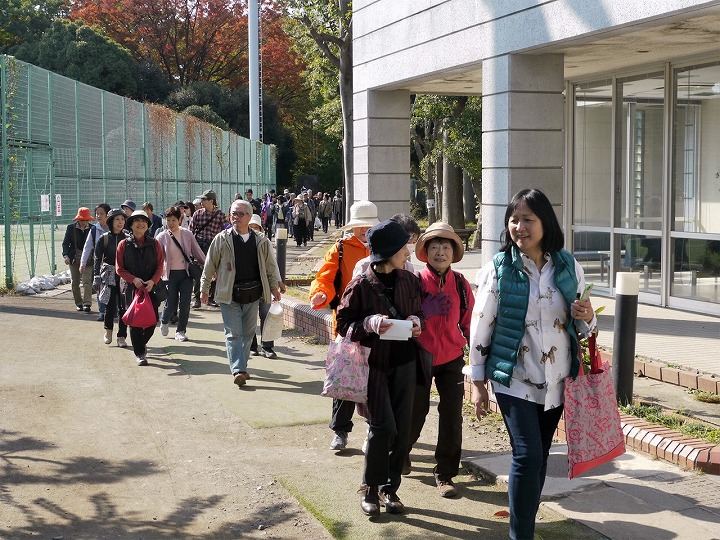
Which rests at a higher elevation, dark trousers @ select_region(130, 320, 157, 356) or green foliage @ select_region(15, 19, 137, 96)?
green foliage @ select_region(15, 19, 137, 96)

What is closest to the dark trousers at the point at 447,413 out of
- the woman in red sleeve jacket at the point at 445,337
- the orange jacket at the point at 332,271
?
the woman in red sleeve jacket at the point at 445,337

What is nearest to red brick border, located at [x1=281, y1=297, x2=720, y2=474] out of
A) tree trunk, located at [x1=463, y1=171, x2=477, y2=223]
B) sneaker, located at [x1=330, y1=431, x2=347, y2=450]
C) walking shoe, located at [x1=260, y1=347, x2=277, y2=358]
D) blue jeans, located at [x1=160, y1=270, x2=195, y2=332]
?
sneaker, located at [x1=330, y1=431, x2=347, y2=450]

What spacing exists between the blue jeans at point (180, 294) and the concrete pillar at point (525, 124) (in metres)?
3.87

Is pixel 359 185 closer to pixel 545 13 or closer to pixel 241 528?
pixel 545 13

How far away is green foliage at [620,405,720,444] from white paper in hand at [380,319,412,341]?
93.2 inches

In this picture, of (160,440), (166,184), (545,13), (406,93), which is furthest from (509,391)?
(166,184)

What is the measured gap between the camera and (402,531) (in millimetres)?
5605

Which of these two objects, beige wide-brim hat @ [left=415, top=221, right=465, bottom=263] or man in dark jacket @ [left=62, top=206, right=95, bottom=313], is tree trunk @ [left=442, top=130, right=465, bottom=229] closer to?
man in dark jacket @ [left=62, top=206, right=95, bottom=313]

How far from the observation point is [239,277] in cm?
977

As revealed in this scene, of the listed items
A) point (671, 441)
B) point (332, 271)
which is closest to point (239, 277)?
point (332, 271)

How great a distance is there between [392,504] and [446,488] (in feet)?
1.66

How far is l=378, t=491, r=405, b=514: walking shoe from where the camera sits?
5887mm

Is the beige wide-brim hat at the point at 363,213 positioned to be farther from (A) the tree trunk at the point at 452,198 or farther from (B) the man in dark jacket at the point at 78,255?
(A) the tree trunk at the point at 452,198

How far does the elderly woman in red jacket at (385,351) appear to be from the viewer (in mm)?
5824
